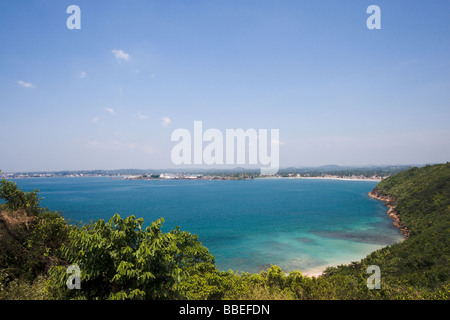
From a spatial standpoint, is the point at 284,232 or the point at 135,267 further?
the point at 284,232

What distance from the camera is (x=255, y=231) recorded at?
36.8 m

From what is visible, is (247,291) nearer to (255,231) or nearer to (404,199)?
(255,231)

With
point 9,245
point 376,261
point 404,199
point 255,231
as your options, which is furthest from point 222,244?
point 404,199

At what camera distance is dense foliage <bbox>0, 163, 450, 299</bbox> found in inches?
217

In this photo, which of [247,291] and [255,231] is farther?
[255,231]

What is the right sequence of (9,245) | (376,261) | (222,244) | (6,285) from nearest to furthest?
(6,285) → (9,245) → (376,261) → (222,244)

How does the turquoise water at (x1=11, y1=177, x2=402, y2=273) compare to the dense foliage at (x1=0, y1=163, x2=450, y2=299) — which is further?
the turquoise water at (x1=11, y1=177, x2=402, y2=273)

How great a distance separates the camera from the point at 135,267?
18.0ft

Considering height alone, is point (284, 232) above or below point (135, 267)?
below

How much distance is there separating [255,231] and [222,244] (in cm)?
843

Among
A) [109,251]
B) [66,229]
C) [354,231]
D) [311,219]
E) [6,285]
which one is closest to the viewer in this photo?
[109,251]

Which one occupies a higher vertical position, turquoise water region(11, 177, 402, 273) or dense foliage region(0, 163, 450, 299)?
dense foliage region(0, 163, 450, 299)

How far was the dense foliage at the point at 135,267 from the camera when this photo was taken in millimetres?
5508

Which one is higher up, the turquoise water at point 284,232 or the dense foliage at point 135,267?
the dense foliage at point 135,267
